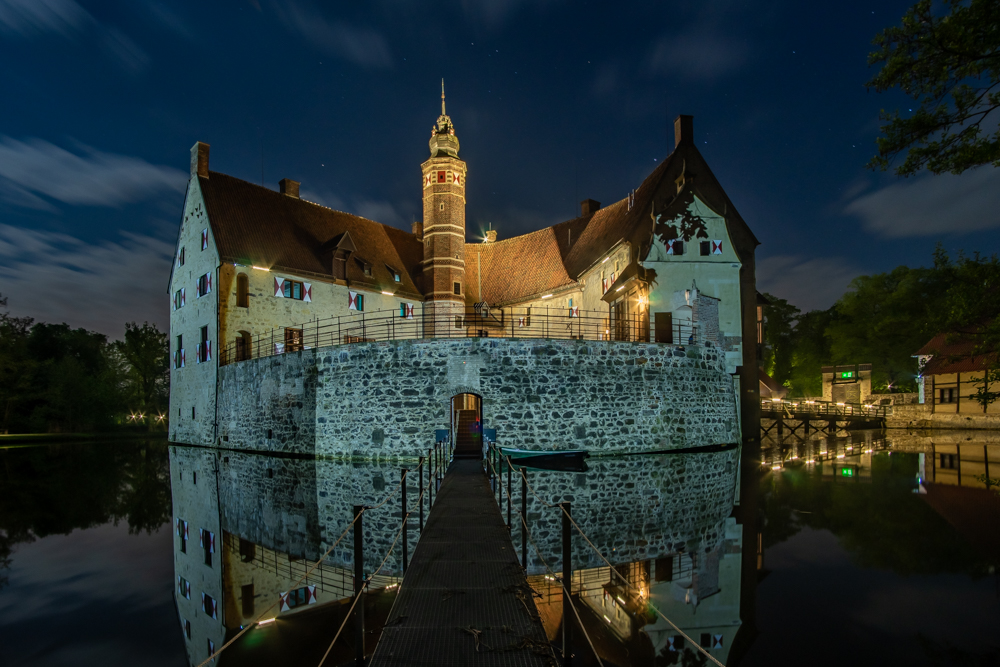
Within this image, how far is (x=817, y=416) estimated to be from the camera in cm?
3123

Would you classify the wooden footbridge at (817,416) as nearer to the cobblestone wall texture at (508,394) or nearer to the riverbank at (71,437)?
the cobblestone wall texture at (508,394)

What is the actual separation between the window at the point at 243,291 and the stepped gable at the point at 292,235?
74 centimetres

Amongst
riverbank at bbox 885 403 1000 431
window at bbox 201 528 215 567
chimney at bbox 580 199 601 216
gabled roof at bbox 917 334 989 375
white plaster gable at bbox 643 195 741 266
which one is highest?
chimney at bbox 580 199 601 216

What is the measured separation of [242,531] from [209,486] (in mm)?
5672

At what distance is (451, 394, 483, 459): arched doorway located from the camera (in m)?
15.2

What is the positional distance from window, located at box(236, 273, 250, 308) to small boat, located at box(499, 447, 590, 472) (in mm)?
14666

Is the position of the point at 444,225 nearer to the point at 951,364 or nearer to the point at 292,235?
the point at 292,235

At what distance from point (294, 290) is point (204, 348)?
4.59 m

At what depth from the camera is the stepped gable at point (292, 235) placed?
85.6 ft

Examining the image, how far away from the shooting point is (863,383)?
127 feet

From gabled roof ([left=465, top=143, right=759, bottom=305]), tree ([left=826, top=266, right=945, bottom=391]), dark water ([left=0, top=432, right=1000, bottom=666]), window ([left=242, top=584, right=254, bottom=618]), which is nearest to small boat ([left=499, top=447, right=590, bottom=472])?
dark water ([left=0, top=432, right=1000, bottom=666])

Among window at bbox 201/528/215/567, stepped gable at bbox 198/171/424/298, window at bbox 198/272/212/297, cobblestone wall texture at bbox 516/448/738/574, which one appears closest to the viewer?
cobblestone wall texture at bbox 516/448/738/574

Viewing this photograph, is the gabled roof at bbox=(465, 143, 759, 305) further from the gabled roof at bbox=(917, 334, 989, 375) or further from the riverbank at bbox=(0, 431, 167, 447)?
the riverbank at bbox=(0, 431, 167, 447)

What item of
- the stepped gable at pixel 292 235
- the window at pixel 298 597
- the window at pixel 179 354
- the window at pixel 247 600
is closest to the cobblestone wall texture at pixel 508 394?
the stepped gable at pixel 292 235
